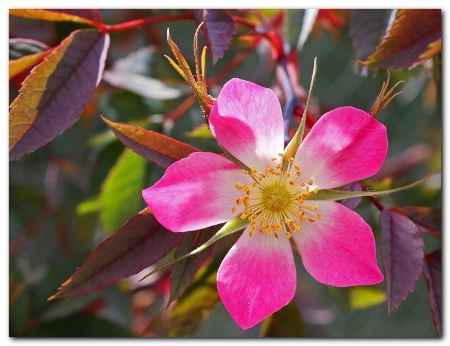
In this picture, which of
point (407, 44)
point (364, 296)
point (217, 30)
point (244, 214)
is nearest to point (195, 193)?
point (244, 214)

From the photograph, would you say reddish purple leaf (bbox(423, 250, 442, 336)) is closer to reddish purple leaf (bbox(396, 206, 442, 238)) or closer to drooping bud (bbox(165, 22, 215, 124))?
reddish purple leaf (bbox(396, 206, 442, 238))

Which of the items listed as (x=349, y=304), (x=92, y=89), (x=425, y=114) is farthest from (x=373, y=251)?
(x=425, y=114)

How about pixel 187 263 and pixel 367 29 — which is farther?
pixel 367 29

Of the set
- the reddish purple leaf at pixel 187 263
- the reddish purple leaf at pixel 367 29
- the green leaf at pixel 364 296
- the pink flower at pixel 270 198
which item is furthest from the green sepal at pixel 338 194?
the green leaf at pixel 364 296

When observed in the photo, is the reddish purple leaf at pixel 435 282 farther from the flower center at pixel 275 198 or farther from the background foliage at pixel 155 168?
the flower center at pixel 275 198

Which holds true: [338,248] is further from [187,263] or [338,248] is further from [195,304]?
[195,304]

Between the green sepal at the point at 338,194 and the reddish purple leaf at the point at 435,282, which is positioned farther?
the reddish purple leaf at the point at 435,282

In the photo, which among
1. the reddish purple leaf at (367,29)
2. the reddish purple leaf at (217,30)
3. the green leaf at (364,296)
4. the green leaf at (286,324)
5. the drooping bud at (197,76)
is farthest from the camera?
the green leaf at (364,296)

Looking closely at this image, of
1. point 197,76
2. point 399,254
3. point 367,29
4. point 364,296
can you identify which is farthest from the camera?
point 364,296
